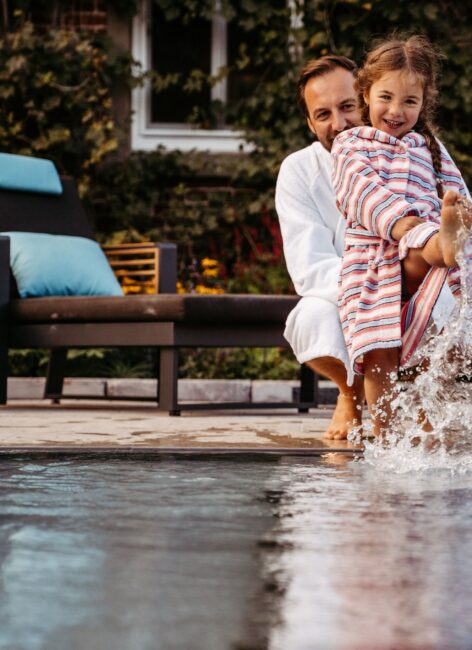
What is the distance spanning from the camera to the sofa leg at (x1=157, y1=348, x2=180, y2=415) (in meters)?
4.84

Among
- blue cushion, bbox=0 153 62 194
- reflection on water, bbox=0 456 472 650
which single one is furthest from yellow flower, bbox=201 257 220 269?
reflection on water, bbox=0 456 472 650

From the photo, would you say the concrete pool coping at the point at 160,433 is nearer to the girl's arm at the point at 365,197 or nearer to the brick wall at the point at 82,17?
the girl's arm at the point at 365,197

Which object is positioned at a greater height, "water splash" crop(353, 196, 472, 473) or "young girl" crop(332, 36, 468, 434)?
"young girl" crop(332, 36, 468, 434)

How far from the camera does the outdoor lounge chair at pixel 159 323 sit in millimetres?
4902

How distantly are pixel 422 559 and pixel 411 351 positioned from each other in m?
1.62

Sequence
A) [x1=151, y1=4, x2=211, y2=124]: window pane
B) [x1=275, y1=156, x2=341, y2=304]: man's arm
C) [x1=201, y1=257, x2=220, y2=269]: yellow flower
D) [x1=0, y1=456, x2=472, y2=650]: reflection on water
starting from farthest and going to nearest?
[x1=151, y1=4, x2=211, y2=124]: window pane, [x1=201, y1=257, x2=220, y2=269]: yellow flower, [x1=275, y1=156, x2=341, y2=304]: man's arm, [x1=0, y1=456, x2=472, y2=650]: reflection on water

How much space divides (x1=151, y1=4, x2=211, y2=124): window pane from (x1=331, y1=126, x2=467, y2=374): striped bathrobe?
5.84 meters

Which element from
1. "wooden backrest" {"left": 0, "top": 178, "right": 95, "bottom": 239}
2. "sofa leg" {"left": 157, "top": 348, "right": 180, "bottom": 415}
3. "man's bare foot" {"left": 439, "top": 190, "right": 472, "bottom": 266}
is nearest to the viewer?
"man's bare foot" {"left": 439, "top": 190, "right": 472, "bottom": 266}

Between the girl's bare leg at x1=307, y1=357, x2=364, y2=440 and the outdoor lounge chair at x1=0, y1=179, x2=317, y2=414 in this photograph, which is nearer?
the girl's bare leg at x1=307, y1=357, x2=364, y2=440

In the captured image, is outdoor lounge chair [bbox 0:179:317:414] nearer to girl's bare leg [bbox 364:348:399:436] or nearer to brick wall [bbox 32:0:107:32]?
girl's bare leg [bbox 364:348:399:436]

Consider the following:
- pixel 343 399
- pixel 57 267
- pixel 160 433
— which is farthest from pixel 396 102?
pixel 57 267

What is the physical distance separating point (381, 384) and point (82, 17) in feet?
20.5

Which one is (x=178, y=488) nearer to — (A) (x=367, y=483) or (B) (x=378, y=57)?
(A) (x=367, y=483)

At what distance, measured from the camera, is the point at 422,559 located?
1.53m
